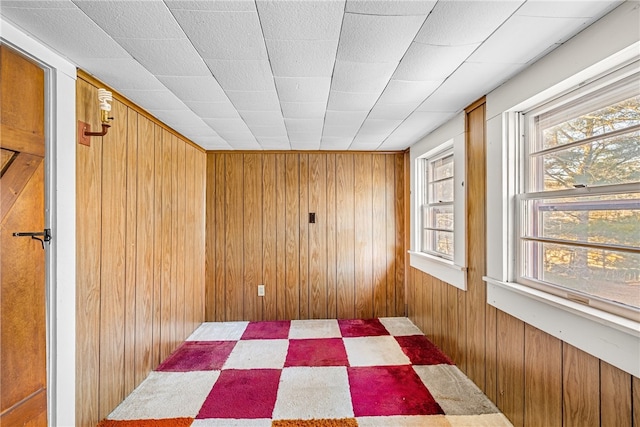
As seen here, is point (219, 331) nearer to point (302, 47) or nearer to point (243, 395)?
point (243, 395)

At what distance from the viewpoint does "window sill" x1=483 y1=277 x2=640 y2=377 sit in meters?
1.13

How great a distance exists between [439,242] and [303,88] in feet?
6.62

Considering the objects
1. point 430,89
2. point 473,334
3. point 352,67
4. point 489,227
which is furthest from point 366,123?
point 473,334

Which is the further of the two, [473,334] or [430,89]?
[473,334]

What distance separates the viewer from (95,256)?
181 cm

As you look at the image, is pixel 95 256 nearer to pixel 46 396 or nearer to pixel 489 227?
pixel 46 396

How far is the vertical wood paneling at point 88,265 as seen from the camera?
168 centimetres

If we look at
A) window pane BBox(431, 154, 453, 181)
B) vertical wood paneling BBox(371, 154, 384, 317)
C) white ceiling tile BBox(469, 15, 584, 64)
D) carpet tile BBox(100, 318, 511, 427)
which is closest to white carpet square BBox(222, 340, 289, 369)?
carpet tile BBox(100, 318, 511, 427)

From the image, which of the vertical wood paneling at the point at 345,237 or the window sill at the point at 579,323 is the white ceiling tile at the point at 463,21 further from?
the vertical wood paneling at the point at 345,237

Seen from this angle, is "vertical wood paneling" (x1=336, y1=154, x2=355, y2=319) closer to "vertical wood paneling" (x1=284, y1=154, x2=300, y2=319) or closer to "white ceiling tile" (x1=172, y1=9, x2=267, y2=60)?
"vertical wood paneling" (x1=284, y1=154, x2=300, y2=319)

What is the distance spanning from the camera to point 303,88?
75.5 inches

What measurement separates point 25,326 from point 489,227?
2.51 metres

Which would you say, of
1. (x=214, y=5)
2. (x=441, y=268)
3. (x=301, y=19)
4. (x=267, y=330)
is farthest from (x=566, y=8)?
(x=267, y=330)

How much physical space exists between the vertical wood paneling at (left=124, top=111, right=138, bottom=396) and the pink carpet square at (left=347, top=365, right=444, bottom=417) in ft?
5.04
